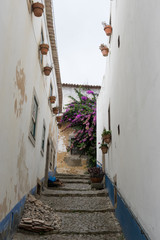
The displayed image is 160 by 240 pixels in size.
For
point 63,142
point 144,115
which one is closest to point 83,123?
point 63,142

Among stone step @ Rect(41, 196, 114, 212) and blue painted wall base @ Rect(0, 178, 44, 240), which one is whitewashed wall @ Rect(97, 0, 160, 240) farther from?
stone step @ Rect(41, 196, 114, 212)

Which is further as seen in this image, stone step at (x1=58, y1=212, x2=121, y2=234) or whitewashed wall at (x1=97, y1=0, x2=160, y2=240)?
stone step at (x1=58, y1=212, x2=121, y2=234)

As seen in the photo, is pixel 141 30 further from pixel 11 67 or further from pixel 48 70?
pixel 48 70

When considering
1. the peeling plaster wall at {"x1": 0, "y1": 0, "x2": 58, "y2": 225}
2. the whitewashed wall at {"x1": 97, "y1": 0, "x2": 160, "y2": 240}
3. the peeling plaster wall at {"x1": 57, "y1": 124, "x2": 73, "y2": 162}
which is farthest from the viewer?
the peeling plaster wall at {"x1": 57, "y1": 124, "x2": 73, "y2": 162}

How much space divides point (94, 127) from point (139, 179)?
41.1 ft

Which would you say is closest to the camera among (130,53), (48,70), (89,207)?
(130,53)

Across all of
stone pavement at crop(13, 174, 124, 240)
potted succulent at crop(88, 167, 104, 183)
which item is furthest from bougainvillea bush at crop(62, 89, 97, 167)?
stone pavement at crop(13, 174, 124, 240)

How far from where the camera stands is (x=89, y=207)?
7.08 m

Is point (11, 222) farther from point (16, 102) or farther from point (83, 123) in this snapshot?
point (83, 123)

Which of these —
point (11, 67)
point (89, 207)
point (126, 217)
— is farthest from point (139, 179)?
point (89, 207)

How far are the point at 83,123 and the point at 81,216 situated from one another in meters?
10.0

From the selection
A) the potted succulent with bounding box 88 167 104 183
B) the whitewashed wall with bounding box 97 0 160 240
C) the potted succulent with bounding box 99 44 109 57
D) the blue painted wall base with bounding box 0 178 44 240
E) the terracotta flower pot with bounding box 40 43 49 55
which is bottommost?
the blue painted wall base with bounding box 0 178 44 240

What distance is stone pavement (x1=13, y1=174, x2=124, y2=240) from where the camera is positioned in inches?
202

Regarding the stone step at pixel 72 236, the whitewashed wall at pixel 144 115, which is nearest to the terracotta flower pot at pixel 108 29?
the whitewashed wall at pixel 144 115
